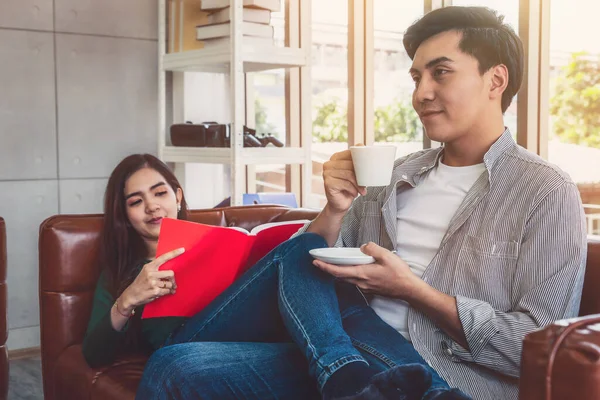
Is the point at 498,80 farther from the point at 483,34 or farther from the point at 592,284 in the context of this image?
the point at 592,284

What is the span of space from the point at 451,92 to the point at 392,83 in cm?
218

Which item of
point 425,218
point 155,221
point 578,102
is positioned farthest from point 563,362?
point 578,102

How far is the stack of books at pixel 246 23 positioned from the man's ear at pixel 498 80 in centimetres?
183

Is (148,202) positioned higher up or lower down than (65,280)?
higher up

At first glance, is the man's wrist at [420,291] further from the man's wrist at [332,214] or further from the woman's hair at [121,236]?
the woman's hair at [121,236]

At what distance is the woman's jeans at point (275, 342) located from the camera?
146 cm

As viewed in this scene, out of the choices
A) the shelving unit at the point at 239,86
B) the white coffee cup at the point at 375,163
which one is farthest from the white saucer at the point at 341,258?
the shelving unit at the point at 239,86

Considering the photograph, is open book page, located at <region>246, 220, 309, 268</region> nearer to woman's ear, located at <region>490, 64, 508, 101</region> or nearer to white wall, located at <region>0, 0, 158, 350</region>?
woman's ear, located at <region>490, 64, 508, 101</region>

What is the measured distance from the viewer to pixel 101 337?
1.84 meters

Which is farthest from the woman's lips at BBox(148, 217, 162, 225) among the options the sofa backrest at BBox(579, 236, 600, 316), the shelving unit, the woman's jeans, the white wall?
the white wall

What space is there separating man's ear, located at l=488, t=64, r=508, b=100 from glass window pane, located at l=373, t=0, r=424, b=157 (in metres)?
1.96

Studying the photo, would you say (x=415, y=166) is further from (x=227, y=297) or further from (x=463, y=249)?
(x=227, y=297)

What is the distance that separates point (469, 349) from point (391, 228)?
40 cm

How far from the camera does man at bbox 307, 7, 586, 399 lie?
148cm
